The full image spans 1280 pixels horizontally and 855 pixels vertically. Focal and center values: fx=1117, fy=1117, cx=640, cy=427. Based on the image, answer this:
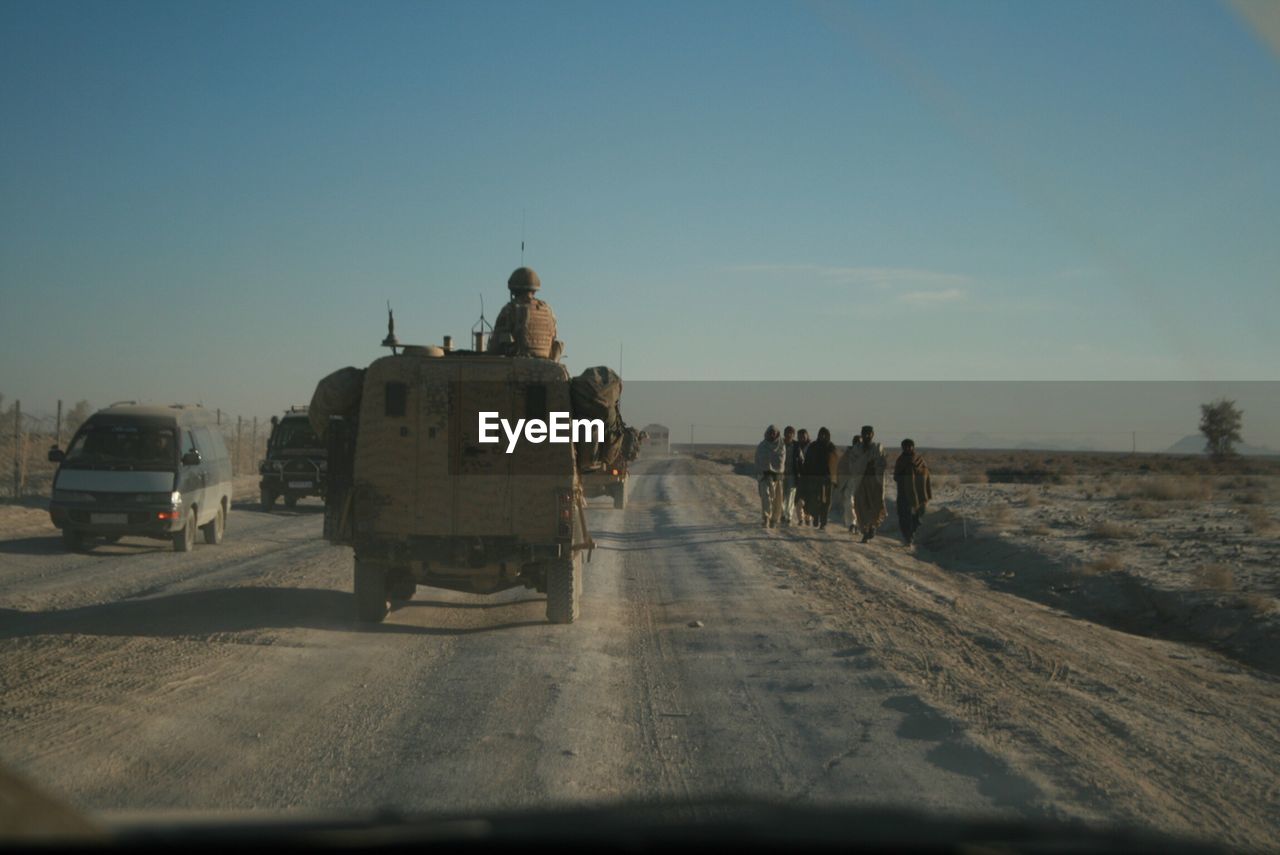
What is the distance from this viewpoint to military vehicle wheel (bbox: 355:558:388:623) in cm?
1109

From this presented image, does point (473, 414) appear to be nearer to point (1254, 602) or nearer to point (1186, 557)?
point (1254, 602)

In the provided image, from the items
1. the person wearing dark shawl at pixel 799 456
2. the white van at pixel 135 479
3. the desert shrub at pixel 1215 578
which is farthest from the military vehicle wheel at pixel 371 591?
the person wearing dark shawl at pixel 799 456

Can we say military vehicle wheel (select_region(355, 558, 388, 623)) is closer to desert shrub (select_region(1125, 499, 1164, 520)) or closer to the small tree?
desert shrub (select_region(1125, 499, 1164, 520))

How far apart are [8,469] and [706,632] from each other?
1370 inches

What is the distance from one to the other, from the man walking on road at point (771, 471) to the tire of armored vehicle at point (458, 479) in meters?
11.8

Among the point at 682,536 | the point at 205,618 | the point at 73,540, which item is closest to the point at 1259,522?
the point at 682,536

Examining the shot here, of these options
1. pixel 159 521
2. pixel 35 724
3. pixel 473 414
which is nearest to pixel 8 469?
pixel 159 521

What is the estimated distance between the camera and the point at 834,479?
2230 centimetres

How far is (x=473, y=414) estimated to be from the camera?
10977mm

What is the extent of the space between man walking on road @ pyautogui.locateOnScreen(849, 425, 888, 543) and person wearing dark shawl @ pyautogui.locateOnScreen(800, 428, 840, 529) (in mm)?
627

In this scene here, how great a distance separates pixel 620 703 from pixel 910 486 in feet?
46.6

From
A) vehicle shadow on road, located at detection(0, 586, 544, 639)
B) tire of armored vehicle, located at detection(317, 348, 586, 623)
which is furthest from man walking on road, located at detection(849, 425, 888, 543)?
tire of armored vehicle, located at detection(317, 348, 586, 623)

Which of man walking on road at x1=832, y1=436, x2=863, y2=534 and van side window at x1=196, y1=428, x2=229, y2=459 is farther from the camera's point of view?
man walking on road at x1=832, y1=436, x2=863, y2=534

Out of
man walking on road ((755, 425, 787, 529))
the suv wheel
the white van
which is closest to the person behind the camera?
the white van
